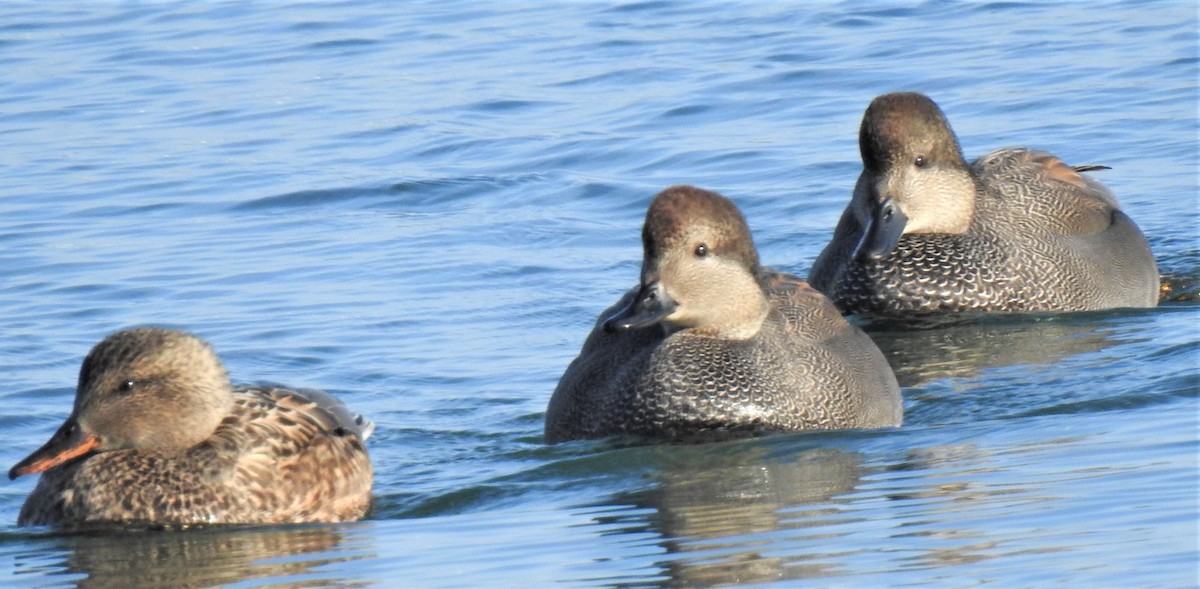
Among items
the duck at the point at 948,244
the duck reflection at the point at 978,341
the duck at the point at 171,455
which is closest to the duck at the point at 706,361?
the duck reflection at the point at 978,341

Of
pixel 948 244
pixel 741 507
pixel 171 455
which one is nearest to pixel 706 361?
pixel 741 507

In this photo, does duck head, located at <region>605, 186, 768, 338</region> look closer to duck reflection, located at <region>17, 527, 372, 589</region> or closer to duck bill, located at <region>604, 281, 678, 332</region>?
duck bill, located at <region>604, 281, 678, 332</region>

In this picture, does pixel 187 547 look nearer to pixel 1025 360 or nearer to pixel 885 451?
pixel 885 451

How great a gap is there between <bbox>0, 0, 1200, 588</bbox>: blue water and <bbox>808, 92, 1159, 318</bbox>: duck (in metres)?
0.23

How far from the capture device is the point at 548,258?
1271 centimetres

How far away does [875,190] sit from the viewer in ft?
35.6

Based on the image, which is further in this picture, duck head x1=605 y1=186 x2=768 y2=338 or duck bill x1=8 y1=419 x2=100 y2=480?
duck head x1=605 y1=186 x2=768 y2=338

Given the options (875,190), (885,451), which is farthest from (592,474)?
(875,190)

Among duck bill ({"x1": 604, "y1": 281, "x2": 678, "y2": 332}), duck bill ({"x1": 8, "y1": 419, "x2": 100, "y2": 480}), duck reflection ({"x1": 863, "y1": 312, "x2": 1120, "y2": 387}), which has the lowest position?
duck reflection ({"x1": 863, "y1": 312, "x2": 1120, "y2": 387})

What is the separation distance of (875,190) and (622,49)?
8524 mm

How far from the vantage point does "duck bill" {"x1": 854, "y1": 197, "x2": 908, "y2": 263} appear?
35.1ft

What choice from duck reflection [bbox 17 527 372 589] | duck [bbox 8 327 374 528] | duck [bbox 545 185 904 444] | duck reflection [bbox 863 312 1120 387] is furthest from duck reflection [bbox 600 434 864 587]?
duck reflection [bbox 863 312 1120 387]

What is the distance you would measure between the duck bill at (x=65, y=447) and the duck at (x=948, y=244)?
420 centimetres

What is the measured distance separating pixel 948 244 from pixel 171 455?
14.9 ft
